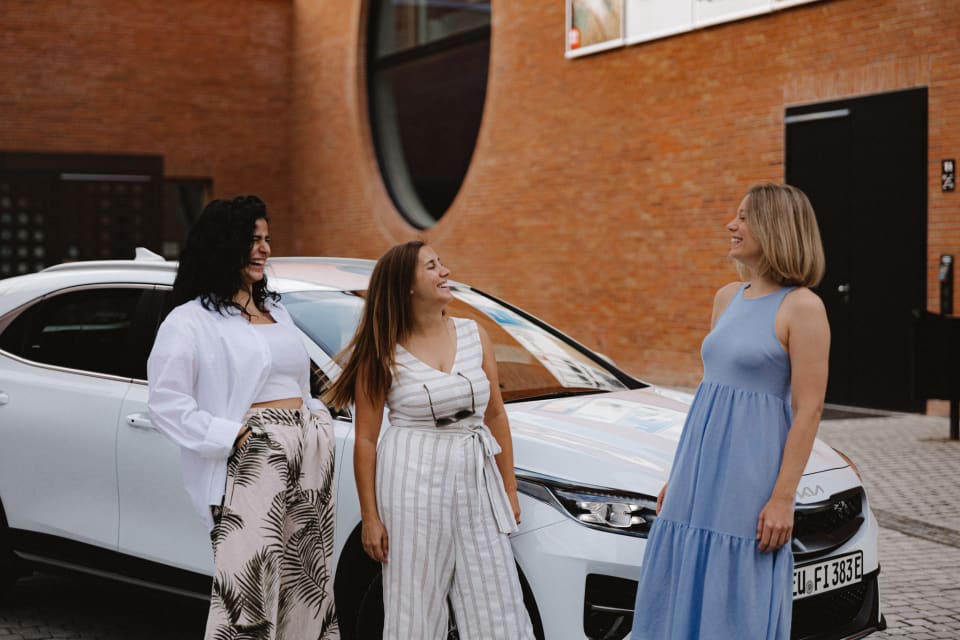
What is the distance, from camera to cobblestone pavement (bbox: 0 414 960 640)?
526 centimetres

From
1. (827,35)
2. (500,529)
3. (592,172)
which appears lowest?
(500,529)

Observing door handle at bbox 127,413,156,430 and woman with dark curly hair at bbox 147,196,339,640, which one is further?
door handle at bbox 127,413,156,430

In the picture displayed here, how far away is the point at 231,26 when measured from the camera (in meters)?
24.7

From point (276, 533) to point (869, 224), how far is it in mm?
10229

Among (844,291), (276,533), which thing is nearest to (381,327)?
(276,533)

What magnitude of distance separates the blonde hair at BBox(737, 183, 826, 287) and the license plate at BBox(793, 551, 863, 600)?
3.48 ft

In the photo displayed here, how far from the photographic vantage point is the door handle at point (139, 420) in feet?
15.4

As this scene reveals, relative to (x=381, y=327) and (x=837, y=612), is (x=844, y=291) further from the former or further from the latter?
(x=381, y=327)

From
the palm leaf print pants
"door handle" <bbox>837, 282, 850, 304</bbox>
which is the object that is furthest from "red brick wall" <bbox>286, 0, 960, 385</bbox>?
the palm leaf print pants

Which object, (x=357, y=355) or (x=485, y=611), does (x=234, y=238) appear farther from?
(x=485, y=611)

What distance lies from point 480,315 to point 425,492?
193 cm

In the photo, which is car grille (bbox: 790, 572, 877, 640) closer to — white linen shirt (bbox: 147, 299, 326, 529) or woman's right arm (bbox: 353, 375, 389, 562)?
woman's right arm (bbox: 353, 375, 389, 562)

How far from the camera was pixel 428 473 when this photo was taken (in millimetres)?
3562

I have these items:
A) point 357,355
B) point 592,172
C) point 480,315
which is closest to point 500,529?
point 357,355
